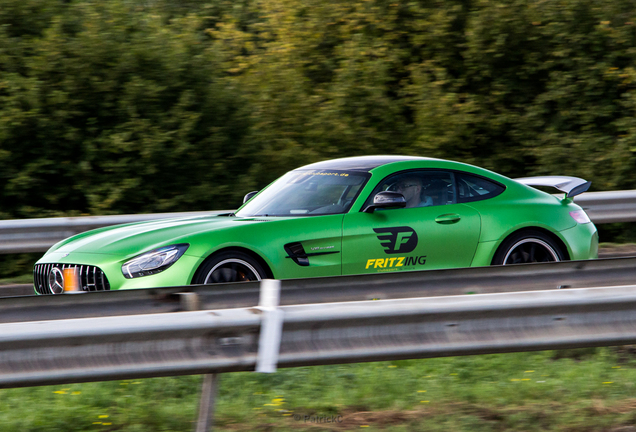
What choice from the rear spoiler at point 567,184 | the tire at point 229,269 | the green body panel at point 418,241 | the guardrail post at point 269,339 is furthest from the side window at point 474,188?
the guardrail post at point 269,339

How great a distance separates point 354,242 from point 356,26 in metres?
11.1

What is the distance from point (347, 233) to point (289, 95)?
29.5ft

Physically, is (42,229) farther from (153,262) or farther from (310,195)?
(310,195)

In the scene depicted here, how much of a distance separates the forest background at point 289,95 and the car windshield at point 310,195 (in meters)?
5.79

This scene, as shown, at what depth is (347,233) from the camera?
20.5ft

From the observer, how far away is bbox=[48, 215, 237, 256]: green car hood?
5.87m

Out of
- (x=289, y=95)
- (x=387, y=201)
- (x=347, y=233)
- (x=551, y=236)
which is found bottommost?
(x=551, y=236)

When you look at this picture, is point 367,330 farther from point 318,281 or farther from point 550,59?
point 550,59

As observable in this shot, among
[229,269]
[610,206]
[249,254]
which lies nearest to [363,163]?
[249,254]

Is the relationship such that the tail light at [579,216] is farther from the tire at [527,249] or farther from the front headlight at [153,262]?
the front headlight at [153,262]

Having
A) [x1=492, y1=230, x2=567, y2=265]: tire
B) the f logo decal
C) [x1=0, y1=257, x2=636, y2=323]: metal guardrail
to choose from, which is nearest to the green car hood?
the f logo decal

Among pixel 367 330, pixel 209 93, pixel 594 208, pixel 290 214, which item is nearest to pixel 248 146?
pixel 209 93

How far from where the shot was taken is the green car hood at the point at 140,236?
5867 millimetres

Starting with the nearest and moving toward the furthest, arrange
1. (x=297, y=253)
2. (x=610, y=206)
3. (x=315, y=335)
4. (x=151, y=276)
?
(x=315, y=335) → (x=151, y=276) → (x=297, y=253) → (x=610, y=206)
